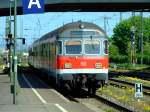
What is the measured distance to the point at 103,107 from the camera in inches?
825

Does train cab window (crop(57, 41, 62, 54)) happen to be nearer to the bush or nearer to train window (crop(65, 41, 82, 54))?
train window (crop(65, 41, 82, 54))

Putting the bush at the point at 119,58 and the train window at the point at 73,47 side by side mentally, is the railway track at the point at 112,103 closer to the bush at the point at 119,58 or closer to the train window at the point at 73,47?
the train window at the point at 73,47

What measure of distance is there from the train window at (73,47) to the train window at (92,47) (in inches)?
12.8

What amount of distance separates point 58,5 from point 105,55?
2514 cm

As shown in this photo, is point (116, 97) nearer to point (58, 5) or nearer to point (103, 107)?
point (103, 107)

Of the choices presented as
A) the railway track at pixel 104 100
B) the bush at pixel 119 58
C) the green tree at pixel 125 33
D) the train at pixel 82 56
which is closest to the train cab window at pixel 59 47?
the train at pixel 82 56

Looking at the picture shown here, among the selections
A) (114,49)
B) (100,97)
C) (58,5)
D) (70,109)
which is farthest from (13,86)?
(114,49)

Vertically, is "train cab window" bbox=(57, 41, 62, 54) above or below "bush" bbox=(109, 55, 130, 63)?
above

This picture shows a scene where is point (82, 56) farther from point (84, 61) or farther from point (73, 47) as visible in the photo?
point (73, 47)

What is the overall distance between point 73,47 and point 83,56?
0.66m

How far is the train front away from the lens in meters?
25.4

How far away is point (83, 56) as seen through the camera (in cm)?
2564

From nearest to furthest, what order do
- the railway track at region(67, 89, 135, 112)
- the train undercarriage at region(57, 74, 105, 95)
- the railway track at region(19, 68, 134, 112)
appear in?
the railway track at region(67, 89, 135, 112) < the railway track at region(19, 68, 134, 112) < the train undercarriage at region(57, 74, 105, 95)

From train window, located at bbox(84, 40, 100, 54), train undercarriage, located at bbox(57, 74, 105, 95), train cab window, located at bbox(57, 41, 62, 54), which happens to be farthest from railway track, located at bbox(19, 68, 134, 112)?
train cab window, located at bbox(57, 41, 62, 54)
